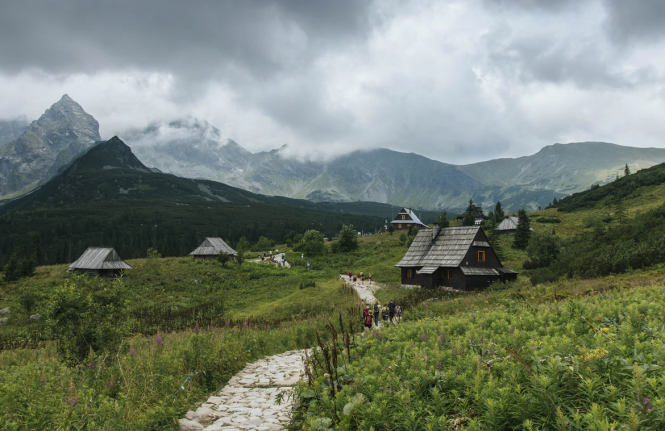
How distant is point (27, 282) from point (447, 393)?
5646 cm

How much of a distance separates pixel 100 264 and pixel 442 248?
4725cm

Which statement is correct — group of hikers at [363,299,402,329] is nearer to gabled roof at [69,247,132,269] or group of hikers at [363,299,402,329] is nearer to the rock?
the rock

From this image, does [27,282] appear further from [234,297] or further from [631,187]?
[631,187]

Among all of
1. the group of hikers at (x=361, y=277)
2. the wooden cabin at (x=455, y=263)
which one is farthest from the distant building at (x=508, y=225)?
the group of hikers at (x=361, y=277)

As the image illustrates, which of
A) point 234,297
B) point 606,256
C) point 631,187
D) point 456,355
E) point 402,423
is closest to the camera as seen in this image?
point 402,423

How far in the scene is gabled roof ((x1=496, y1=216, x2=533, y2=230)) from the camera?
84.8 meters

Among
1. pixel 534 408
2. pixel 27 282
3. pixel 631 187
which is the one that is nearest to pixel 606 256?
pixel 534 408

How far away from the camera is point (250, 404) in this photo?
837 centimetres

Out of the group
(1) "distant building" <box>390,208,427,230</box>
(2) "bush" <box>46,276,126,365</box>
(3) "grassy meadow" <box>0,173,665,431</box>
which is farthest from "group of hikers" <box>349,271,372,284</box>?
(1) "distant building" <box>390,208,427,230</box>

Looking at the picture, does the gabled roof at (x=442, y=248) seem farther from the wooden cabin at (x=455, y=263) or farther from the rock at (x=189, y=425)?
the rock at (x=189, y=425)

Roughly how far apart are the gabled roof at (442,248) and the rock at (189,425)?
1495 inches

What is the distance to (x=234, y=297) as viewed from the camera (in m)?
42.0

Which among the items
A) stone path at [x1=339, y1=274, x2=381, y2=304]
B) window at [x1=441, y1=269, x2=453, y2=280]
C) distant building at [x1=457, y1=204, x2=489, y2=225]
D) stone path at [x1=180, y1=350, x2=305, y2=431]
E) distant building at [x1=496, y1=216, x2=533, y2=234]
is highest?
distant building at [x1=457, y1=204, x2=489, y2=225]

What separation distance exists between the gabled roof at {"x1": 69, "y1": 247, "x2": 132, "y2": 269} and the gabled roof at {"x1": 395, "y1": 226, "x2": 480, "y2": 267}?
1612 inches
